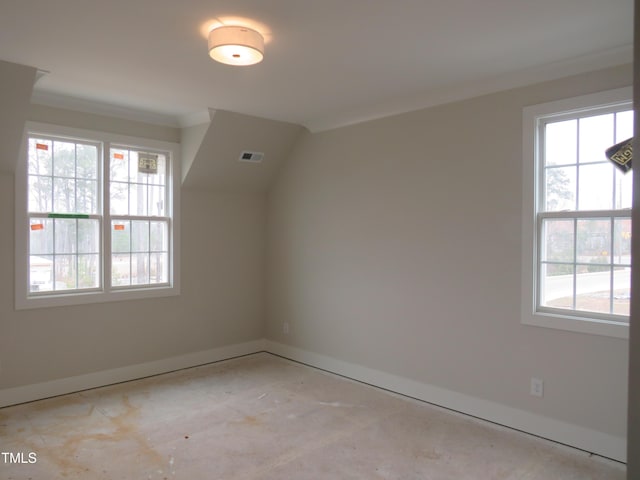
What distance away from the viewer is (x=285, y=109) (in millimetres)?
4344

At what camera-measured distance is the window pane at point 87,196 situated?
427cm

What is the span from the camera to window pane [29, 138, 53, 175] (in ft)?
13.1

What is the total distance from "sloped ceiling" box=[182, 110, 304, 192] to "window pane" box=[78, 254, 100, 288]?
117 cm

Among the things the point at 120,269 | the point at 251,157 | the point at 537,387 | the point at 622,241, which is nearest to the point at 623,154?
the point at 622,241

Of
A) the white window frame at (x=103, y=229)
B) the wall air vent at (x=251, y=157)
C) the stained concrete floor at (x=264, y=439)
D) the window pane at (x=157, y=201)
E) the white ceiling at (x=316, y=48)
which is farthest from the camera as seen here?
the wall air vent at (x=251, y=157)

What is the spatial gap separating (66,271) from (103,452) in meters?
1.84

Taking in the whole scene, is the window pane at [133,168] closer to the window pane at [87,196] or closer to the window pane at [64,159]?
the window pane at [87,196]

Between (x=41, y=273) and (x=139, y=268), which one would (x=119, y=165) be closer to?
(x=139, y=268)

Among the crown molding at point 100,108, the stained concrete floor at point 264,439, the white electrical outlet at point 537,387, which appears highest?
the crown molding at point 100,108

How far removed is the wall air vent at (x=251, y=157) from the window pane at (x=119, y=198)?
1.20 metres

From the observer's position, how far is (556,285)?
3.31 m

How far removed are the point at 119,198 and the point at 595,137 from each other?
4.11 meters

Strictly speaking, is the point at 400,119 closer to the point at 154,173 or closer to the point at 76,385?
the point at 154,173

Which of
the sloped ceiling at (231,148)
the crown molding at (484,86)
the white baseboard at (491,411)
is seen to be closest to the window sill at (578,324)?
the white baseboard at (491,411)
